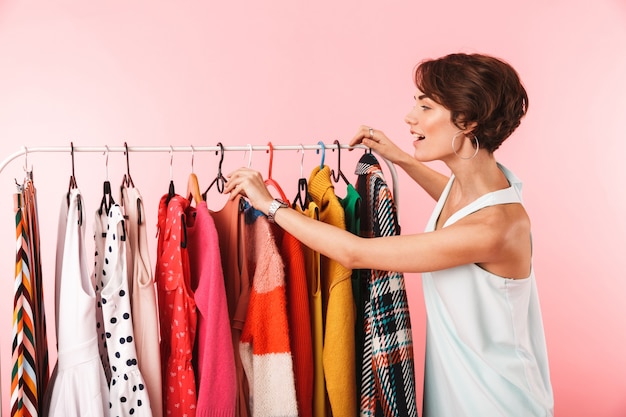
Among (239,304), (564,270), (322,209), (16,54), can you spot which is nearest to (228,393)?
(239,304)

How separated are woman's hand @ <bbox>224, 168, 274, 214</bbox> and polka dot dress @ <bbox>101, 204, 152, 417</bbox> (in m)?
0.32

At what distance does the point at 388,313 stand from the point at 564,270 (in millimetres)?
1981

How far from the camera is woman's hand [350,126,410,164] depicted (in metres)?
2.02

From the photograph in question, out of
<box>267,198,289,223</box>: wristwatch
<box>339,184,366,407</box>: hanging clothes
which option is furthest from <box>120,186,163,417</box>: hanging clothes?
<box>339,184,366,407</box>: hanging clothes

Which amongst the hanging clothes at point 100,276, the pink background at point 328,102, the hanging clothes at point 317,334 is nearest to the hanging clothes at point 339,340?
the hanging clothes at point 317,334

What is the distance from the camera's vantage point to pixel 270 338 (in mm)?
1774

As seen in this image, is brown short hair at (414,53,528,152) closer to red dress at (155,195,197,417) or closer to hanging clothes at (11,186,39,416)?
red dress at (155,195,197,417)

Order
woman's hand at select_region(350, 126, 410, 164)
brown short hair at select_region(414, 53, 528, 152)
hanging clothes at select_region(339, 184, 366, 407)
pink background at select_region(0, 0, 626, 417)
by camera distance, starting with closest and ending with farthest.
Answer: brown short hair at select_region(414, 53, 528, 152), hanging clothes at select_region(339, 184, 366, 407), woman's hand at select_region(350, 126, 410, 164), pink background at select_region(0, 0, 626, 417)

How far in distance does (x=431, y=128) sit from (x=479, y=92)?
0.17 m

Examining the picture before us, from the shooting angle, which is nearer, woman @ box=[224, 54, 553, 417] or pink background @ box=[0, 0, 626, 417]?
woman @ box=[224, 54, 553, 417]

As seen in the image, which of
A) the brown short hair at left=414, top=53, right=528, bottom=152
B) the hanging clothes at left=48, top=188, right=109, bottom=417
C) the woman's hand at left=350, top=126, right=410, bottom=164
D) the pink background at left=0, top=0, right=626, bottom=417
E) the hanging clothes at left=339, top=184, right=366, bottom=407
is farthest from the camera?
the pink background at left=0, top=0, right=626, bottom=417

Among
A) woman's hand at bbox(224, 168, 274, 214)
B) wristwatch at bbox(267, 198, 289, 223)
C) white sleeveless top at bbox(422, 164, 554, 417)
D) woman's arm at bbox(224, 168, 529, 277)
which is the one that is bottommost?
white sleeveless top at bbox(422, 164, 554, 417)

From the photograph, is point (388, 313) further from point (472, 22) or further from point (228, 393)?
point (472, 22)

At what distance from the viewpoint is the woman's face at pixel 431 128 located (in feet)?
6.07
